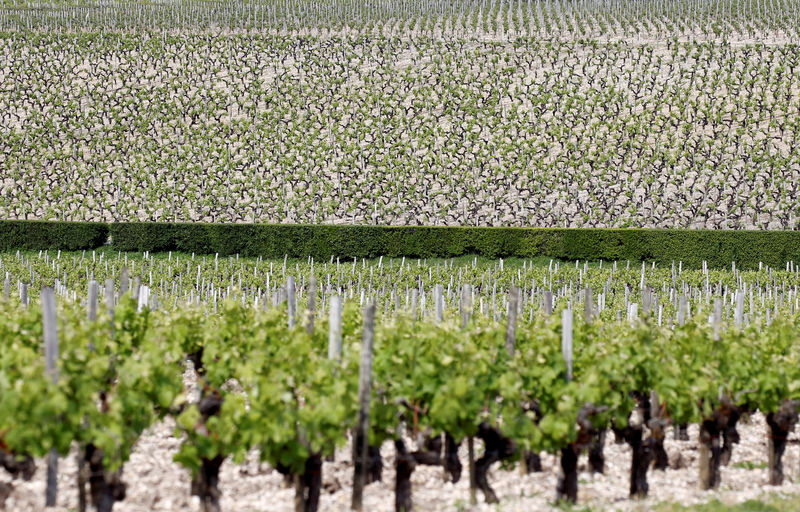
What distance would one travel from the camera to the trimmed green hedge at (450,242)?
20.9m

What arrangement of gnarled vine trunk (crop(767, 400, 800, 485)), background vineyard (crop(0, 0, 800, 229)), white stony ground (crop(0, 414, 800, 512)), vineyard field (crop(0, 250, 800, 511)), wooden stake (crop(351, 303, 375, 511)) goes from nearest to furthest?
vineyard field (crop(0, 250, 800, 511)) → wooden stake (crop(351, 303, 375, 511)) → white stony ground (crop(0, 414, 800, 512)) → gnarled vine trunk (crop(767, 400, 800, 485)) → background vineyard (crop(0, 0, 800, 229))

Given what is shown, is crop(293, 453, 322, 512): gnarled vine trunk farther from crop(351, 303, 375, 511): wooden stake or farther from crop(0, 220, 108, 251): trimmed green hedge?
crop(0, 220, 108, 251): trimmed green hedge

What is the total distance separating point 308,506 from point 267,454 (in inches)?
21.6

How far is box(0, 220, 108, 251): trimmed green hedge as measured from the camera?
24344 mm

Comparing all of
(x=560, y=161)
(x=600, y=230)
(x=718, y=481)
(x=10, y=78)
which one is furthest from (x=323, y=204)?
(x=718, y=481)

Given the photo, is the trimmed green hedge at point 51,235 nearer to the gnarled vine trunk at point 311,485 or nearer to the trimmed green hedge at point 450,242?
the trimmed green hedge at point 450,242

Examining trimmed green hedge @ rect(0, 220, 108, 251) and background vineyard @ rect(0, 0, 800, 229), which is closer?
trimmed green hedge @ rect(0, 220, 108, 251)

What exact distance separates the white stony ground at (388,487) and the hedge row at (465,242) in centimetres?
1434

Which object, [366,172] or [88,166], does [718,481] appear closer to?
[366,172]

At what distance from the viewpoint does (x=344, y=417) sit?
17.1 ft

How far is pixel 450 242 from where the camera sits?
885 inches

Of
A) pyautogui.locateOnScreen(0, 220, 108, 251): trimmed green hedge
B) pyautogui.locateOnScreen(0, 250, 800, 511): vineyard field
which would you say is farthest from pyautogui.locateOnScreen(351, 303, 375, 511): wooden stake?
pyautogui.locateOnScreen(0, 220, 108, 251): trimmed green hedge

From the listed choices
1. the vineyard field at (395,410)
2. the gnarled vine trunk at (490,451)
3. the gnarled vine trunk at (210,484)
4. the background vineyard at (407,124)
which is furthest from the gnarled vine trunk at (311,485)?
the background vineyard at (407,124)

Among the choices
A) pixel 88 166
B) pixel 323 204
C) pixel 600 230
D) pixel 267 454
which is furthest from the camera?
pixel 88 166
